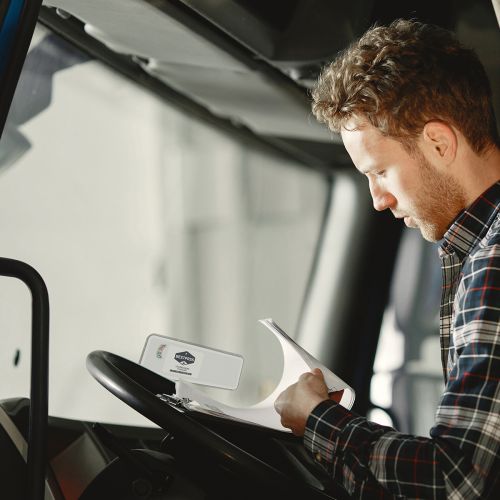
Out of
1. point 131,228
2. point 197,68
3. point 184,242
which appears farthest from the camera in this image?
point 184,242

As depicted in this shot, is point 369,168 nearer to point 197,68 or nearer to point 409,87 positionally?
point 409,87

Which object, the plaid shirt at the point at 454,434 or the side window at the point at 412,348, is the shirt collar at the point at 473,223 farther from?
the side window at the point at 412,348

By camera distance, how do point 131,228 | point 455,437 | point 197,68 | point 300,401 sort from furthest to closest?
point 131,228, point 197,68, point 300,401, point 455,437

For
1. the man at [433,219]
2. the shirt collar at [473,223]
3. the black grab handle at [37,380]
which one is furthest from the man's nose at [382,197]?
the black grab handle at [37,380]

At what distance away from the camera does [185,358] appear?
127 cm

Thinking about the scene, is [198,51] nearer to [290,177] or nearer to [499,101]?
[499,101]

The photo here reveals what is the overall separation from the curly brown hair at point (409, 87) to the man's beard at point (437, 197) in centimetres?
5

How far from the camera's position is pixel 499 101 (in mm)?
1841

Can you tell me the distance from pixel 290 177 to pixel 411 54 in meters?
1.80

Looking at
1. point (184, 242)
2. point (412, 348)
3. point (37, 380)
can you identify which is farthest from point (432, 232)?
point (184, 242)

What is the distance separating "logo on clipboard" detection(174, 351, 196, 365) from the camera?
1.27m

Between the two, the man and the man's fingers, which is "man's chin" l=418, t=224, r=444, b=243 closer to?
the man

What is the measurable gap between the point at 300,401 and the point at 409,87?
53 centimetres

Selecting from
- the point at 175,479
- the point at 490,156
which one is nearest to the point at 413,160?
the point at 490,156
